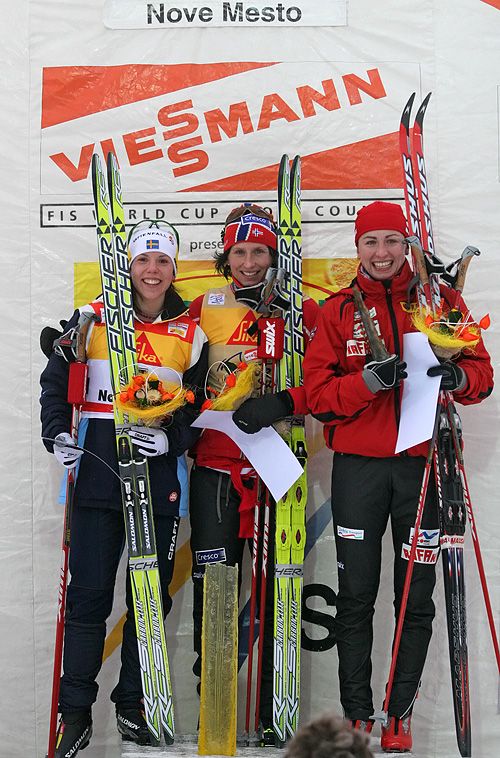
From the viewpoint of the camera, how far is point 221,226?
3.54 meters

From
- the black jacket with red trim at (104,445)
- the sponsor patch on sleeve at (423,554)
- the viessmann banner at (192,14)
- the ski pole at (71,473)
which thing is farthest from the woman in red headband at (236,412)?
the viessmann banner at (192,14)

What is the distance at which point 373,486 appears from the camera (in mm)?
2805

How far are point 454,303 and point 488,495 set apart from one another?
1.01m

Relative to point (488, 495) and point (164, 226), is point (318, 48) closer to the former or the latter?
point (164, 226)

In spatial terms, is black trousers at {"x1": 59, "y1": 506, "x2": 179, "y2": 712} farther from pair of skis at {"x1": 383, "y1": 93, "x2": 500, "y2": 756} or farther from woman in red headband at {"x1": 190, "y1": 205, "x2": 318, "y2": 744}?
pair of skis at {"x1": 383, "y1": 93, "x2": 500, "y2": 756}

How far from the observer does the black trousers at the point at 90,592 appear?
290cm

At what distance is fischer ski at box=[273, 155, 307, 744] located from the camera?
3.02 metres

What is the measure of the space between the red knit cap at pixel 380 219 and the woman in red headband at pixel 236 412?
396mm

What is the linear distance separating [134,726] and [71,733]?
23cm

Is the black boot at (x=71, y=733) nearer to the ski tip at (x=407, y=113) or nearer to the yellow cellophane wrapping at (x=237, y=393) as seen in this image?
the yellow cellophane wrapping at (x=237, y=393)

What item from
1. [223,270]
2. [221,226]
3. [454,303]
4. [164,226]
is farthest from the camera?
[221,226]

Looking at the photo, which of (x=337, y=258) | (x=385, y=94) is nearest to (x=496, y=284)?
(x=337, y=258)

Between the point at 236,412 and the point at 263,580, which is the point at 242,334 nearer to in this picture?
the point at 236,412

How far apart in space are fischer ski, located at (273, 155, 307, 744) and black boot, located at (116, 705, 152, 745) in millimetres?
453
